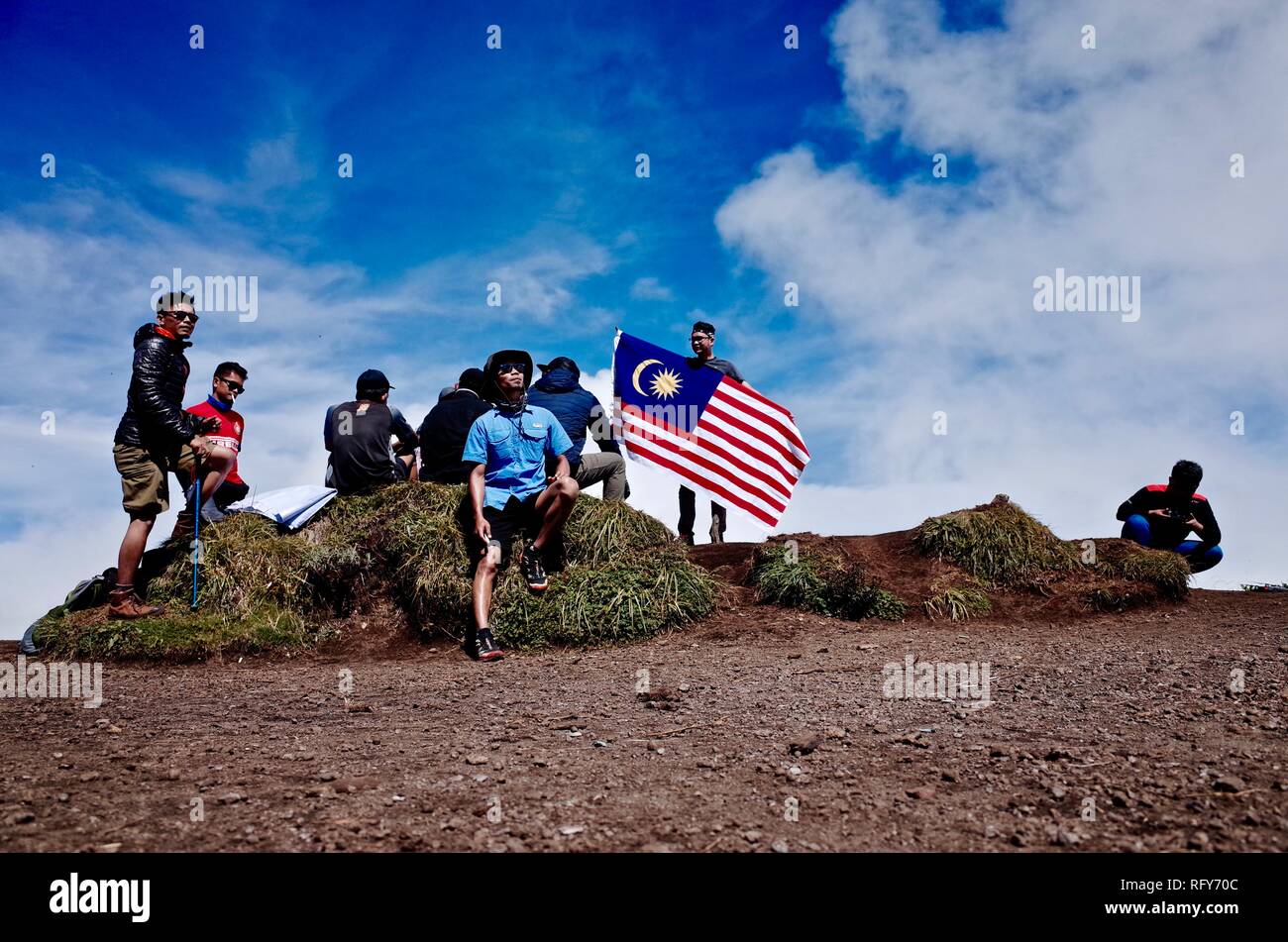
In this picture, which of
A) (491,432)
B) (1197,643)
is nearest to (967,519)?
(1197,643)

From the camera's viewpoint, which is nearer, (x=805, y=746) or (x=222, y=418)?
Result: (x=805, y=746)

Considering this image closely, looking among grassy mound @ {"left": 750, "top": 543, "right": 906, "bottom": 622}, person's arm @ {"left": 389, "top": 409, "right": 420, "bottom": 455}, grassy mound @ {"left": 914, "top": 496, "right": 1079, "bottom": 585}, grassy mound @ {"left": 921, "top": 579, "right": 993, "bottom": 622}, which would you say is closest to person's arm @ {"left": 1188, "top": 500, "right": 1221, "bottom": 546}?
grassy mound @ {"left": 914, "top": 496, "right": 1079, "bottom": 585}

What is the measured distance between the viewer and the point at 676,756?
12.1 feet

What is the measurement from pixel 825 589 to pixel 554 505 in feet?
8.69

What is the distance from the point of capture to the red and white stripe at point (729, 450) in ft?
29.9

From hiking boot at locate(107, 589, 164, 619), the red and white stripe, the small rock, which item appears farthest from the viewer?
the red and white stripe

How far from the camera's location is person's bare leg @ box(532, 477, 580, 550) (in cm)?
691

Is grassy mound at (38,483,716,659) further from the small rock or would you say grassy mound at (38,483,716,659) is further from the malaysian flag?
the small rock

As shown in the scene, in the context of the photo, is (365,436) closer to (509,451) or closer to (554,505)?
(509,451)

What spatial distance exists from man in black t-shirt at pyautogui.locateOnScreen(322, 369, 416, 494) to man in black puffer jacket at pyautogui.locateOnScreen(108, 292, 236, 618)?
1.41 metres

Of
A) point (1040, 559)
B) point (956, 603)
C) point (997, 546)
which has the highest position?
point (997, 546)

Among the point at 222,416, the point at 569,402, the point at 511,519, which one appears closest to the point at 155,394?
the point at 222,416
